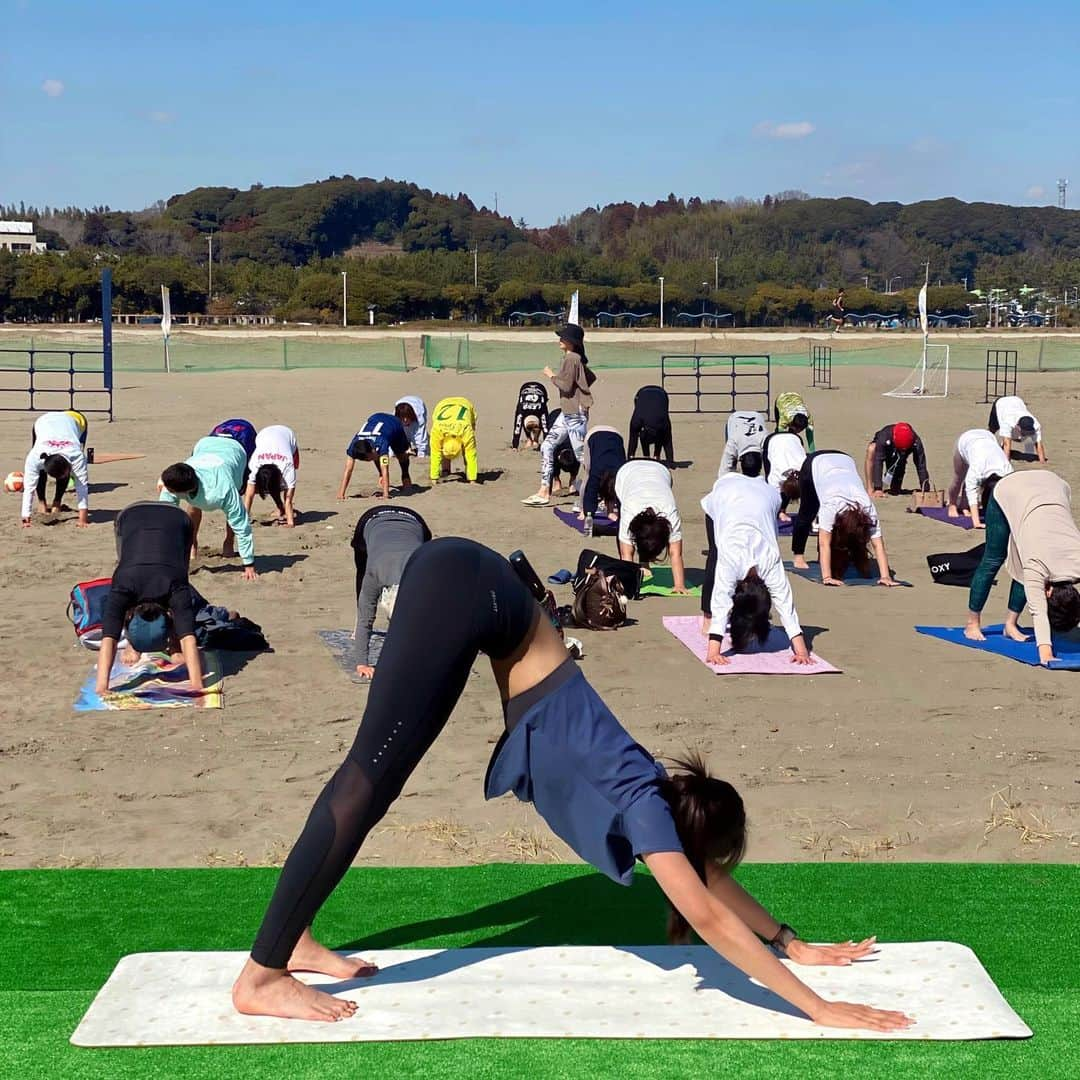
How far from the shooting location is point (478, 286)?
3780 inches

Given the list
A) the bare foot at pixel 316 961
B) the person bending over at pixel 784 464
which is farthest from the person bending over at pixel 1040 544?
the bare foot at pixel 316 961

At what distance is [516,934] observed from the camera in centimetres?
468

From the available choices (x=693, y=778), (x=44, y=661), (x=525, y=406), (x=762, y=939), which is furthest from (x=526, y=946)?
(x=525, y=406)

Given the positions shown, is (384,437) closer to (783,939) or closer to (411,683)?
(783,939)

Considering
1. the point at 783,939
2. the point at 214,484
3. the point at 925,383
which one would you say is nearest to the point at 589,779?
the point at 783,939

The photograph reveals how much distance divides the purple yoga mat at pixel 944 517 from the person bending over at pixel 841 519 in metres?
2.93

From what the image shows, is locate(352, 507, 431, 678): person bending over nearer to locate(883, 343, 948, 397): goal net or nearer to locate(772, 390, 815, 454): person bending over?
locate(772, 390, 815, 454): person bending over

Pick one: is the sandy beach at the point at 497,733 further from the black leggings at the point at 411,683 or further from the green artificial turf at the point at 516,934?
the green artificial turf at the point at 516,934

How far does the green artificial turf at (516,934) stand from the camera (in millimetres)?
3533

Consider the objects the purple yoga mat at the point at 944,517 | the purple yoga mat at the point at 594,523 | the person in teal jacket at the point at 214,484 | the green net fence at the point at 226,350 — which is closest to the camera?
the person in teal jacket at the point at 214,484

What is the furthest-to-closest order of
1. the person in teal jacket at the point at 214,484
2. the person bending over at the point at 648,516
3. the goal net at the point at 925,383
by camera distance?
the goal net at the point at 925,383
the person bending over at the point at 648,516
the person in teal jacket at the point at 214,484

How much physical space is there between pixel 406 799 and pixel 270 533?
301 inches

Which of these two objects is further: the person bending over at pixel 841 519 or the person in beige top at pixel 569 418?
the person in beige top at pixel 569 418

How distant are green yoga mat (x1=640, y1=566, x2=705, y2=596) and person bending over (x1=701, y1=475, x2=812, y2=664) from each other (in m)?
1.94
